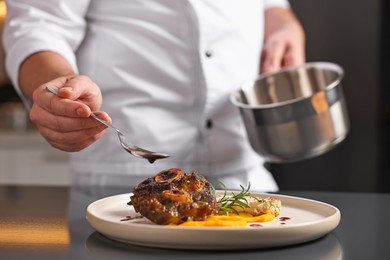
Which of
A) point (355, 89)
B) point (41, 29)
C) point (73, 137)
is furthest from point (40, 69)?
point (355, 89)

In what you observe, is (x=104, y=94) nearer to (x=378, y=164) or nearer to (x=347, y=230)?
(x=347, y=230)

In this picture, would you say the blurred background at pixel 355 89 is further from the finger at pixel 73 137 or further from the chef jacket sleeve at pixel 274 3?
the finger at pixel 73 137

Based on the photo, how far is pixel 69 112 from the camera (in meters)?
0.95

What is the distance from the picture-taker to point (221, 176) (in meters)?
1.38

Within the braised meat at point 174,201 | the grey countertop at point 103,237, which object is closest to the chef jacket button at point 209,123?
the grey countertop at point 103,237

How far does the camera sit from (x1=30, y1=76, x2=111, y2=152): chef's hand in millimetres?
943

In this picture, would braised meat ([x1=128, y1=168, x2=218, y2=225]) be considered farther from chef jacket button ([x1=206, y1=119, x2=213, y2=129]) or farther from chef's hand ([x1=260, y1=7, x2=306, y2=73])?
chef's hand ([x1=260, y1=7, x2=306, y2=73])

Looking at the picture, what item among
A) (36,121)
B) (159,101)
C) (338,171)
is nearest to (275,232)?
(36,121)

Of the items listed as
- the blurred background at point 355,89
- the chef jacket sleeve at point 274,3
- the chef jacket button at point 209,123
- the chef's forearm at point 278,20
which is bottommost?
the blurred background at point 355,89

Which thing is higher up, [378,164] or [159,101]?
[159,101]

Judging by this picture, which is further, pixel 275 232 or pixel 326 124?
pixel 326 124

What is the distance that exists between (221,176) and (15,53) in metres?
0.42

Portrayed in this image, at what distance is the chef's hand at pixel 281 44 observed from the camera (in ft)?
4.89

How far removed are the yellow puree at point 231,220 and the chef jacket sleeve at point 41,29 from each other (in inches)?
20.7
